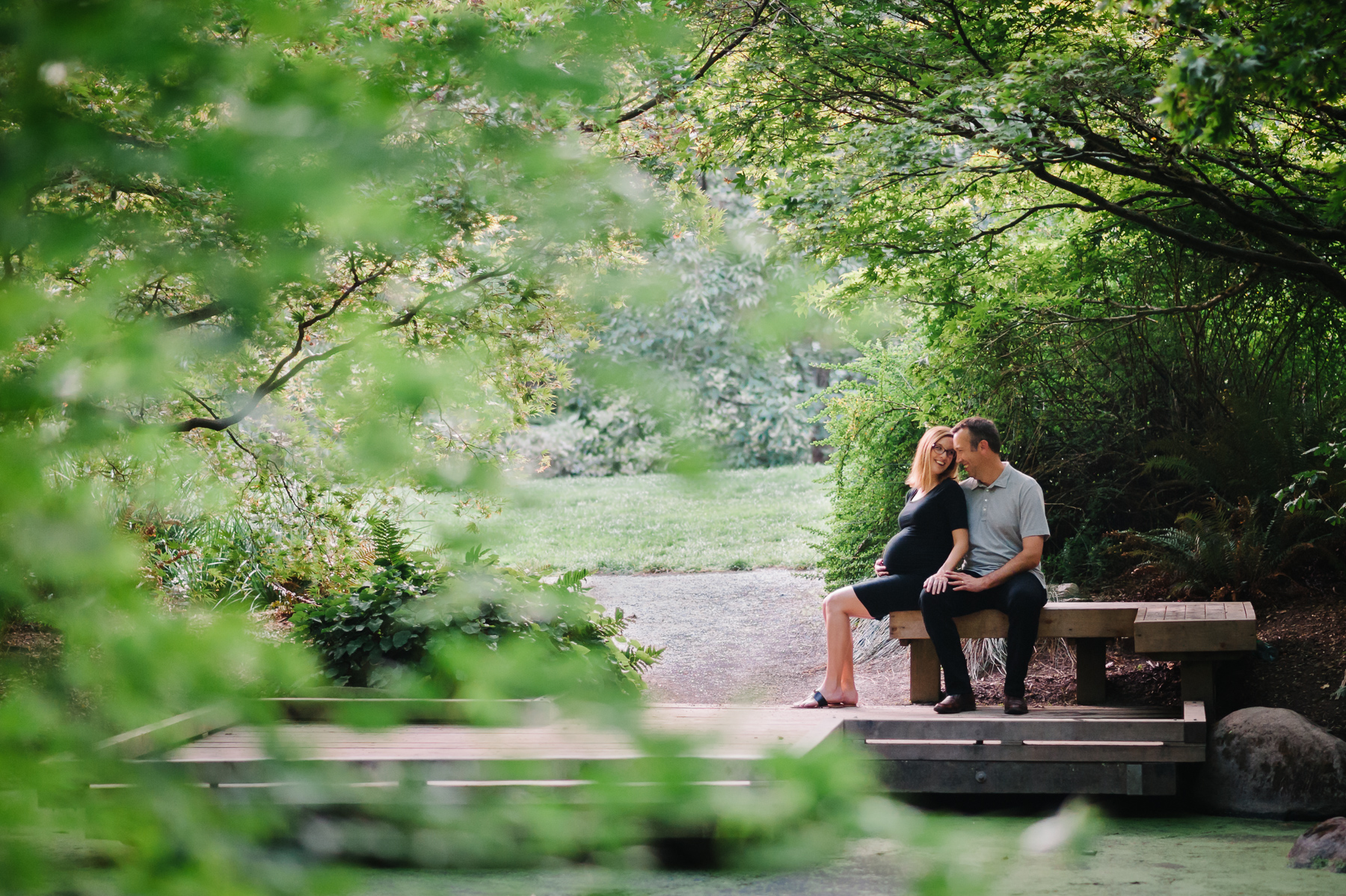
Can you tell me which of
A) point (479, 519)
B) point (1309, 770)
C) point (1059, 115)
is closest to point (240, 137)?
point (479, 519)

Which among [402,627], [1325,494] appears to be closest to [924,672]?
[402,627]

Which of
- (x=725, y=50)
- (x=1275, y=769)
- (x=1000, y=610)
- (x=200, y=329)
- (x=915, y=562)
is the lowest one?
(x=1275, y=769)

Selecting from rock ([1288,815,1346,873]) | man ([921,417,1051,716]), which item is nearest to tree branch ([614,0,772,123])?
man ([921,417,1051,716])

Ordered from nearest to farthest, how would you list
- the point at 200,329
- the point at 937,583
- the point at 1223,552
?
the point at 200,329 < the point at 937,583 < the point at 1223,552

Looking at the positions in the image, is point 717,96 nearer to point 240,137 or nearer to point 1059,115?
point 1059,115

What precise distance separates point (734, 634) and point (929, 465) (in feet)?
14.6

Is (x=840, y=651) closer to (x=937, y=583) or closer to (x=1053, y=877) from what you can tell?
(x=937, y=583)

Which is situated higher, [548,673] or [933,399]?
[933,399]

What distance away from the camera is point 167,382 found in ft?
4.22

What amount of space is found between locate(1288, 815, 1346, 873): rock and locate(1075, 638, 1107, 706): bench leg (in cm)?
196

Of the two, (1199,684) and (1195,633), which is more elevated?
(1195,633)

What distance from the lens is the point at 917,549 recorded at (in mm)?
5719

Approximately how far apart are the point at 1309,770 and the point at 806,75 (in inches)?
176

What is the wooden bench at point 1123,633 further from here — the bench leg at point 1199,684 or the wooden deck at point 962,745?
the wooden deck at point 962,745
